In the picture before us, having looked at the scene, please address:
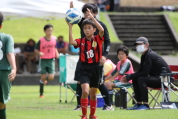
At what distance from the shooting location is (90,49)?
344 inches

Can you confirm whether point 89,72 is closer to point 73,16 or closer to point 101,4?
point 73,16

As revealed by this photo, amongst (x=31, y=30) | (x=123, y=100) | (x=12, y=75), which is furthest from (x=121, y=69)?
(x=31, y=30)

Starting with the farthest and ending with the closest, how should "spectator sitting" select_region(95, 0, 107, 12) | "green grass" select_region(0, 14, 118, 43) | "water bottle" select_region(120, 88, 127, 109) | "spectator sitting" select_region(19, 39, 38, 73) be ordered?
"spectator sitting" select_region(95, 0, 107, 12)
"green grass" select_region(0, 14, 118, 43)
"spectator sitting" select_region(19, 39, 38, 73)
"water bottle" select_region(120, 88, 127, 109)

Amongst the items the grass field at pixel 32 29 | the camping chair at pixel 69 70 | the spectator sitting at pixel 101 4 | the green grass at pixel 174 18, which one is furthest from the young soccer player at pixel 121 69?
the spectator sitting at pixel 101 4

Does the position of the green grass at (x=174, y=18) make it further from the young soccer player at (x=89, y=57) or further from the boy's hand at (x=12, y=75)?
the boy's hand at (x=12, y=75)

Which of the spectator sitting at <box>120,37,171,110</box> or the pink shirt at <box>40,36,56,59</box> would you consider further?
the pink shirt at <box>40,36,56,59</box>

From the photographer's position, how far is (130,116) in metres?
9.37

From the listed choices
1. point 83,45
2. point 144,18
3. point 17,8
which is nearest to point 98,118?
point 83,45

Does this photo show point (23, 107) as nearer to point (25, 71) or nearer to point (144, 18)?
point (25, 71)

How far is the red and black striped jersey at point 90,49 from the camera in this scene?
870 cm

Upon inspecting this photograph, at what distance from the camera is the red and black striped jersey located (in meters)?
8.70

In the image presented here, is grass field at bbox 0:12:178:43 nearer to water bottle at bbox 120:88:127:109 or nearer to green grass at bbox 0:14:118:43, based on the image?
green grass at bbox 0:14:118:43

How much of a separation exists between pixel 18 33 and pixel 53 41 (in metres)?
10.9

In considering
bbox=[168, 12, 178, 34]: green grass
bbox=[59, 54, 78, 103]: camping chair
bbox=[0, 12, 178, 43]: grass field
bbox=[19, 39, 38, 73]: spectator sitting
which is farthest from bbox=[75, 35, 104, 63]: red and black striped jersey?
bbox=[168, 12, 178, 34]: green grass
